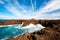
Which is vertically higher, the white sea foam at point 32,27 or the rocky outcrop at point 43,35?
the white sea foam at point 32,27

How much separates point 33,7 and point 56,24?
1.90ft

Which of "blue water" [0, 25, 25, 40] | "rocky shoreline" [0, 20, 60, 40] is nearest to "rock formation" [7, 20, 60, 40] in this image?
"rocky shoreline" [0, 20, 60, 40]

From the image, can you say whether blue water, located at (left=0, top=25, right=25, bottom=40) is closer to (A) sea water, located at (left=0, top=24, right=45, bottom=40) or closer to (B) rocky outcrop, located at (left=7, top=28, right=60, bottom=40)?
(A) sea water, located at (left=0, top=24, right=45, bottom=40)

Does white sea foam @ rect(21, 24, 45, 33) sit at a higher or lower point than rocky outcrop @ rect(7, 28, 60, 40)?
higher

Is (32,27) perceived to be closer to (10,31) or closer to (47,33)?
(47,33)

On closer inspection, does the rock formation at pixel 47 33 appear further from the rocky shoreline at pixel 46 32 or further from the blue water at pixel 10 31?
the blue water at pixel 10 31

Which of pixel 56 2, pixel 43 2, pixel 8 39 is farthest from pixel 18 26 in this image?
pixel 56 2

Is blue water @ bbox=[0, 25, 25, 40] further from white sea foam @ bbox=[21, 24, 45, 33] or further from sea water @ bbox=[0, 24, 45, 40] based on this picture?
white sea foam @ bbox=[21, 24, 45, 33]

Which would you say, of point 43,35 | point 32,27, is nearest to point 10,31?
point 32,27

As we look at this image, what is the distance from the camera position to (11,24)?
2.62 m

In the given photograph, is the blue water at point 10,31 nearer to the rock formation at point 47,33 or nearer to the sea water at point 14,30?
the sea water at point 14,30

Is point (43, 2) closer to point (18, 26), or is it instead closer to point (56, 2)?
point (56, 2)

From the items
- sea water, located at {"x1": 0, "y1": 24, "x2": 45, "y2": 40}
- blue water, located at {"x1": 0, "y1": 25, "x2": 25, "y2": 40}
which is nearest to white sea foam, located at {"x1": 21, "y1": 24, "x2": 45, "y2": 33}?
sea water, located at {"x1": 0, "y1": 24, "x2": 45, "y2": 40}

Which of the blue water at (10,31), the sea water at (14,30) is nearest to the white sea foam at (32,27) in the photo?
the sea water at (14,30)
